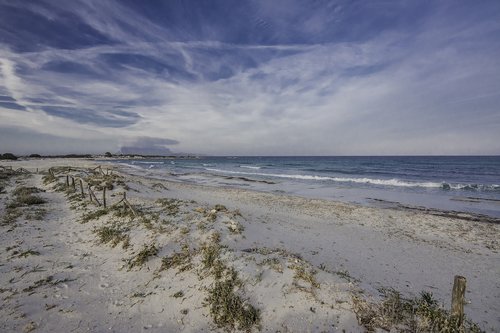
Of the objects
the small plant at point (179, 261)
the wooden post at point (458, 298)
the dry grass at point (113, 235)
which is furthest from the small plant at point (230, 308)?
the dry grass at point (113, 235)

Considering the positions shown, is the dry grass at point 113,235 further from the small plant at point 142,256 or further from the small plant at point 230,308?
the small plant at point 230,308

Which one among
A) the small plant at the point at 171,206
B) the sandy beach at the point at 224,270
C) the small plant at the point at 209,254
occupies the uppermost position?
the small plant at the point at 171,206

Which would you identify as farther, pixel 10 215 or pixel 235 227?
pixel 10 215

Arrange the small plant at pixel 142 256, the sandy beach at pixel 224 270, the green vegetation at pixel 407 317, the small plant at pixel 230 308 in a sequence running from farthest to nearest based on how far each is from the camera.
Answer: the small plant at pixel 142 256, the sandy beach at pixel 224 270, the small plant at pixel 230 308, the green vegetation at pixel 407 317

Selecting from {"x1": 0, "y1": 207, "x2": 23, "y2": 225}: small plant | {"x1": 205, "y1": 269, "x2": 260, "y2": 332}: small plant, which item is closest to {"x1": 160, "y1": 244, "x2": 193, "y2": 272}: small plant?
{"x1": 205, "y1": 269, "x2": 260, "y2": 332}: small plant

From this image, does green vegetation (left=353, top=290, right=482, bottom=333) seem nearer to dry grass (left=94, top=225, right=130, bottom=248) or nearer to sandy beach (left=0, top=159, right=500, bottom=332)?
sandy beach (left=0, top=159, right=500, bottom=332)

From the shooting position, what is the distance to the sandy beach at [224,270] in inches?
215

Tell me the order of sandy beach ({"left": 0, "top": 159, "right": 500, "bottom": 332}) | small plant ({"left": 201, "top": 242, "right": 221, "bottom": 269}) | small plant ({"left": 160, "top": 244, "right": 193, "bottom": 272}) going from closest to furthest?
sandy beach ({"left": 0, "top": 159, "right": 500, "bottom": 332}) → small plant ({"left": 201, "top": 242, "right": 221, "bottom": 269}) → small plant ({"left": 160, "top": 244, "right": 193, "bottom": 272})

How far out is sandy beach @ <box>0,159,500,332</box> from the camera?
5.45m

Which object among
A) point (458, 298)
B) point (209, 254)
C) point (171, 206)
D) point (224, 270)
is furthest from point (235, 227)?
point (458, 298)

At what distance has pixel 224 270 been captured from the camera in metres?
6.76

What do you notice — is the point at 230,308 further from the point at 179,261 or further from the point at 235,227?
the point at 235,227

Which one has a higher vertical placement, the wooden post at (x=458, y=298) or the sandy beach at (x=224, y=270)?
the wooden post at (x=458, y=298)

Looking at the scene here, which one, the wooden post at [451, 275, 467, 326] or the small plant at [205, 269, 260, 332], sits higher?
the wooden post at [451, 275, 467, 326]
